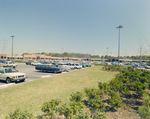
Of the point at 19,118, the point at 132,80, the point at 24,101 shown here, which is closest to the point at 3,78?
the point at 24,101

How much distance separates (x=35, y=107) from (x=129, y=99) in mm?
4701

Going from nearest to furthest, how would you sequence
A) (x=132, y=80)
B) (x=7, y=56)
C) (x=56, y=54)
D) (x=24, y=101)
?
(x=24, y=101) < (x=132, y=80) < (x=7, y=56) < (x=56, y=54)

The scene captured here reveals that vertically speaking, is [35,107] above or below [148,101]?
below

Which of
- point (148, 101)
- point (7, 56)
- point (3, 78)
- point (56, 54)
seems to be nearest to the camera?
point (148, 101)

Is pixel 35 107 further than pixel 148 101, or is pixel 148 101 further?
pixel 35 107

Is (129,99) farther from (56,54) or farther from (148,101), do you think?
(56,54)

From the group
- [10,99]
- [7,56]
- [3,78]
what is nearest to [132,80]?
[10,99]

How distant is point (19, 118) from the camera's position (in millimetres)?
3344

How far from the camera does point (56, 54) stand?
141000mm

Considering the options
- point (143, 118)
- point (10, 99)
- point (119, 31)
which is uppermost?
point (119, 31)

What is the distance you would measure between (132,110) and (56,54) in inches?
5455

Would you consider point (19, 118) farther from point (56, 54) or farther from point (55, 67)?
point (56, 54)

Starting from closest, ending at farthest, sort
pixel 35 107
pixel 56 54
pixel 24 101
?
pixel 35 107 → pixel 24 101 → pixel 56 54

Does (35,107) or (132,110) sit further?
(35,107)
